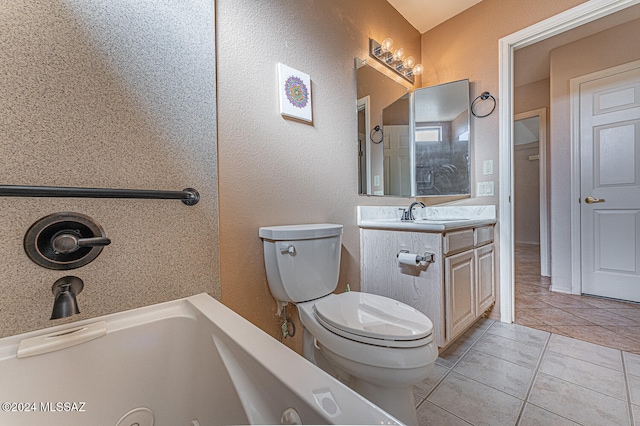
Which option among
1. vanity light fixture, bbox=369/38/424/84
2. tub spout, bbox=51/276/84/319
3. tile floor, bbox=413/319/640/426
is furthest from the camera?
vanity light fixture, bbox=369/38/424/84

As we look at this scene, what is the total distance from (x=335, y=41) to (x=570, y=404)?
220 centimetres

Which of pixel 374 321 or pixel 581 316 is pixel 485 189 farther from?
pixel 374 321

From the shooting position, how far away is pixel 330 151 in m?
1.55

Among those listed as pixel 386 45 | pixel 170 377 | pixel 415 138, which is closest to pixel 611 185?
pixel 415 138

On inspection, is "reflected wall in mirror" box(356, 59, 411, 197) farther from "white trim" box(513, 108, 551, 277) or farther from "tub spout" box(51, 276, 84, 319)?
"white trim" box(513, 108, 551, 277)

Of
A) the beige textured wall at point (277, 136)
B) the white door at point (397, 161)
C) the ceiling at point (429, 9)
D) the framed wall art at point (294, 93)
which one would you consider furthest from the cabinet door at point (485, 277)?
the ceiling at point (429, 9)

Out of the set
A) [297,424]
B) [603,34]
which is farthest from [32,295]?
[603,34]

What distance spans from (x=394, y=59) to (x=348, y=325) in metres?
1.97

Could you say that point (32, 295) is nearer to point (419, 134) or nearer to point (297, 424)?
point (297, 424)

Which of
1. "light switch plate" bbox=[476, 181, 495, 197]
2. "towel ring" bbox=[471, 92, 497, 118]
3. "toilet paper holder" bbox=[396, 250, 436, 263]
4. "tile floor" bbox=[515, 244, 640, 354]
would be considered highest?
"towel ring" bbox=[471, 92, 497, 118]

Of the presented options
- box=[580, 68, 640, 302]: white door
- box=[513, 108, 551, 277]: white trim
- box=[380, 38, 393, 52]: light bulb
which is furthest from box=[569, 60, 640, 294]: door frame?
box=[380, 38, 393, 52]: light bulb

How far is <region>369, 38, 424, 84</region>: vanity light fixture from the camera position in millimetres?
1876

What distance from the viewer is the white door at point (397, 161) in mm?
1939

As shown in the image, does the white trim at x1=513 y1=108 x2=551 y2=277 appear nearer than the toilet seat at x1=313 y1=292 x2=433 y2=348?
No
